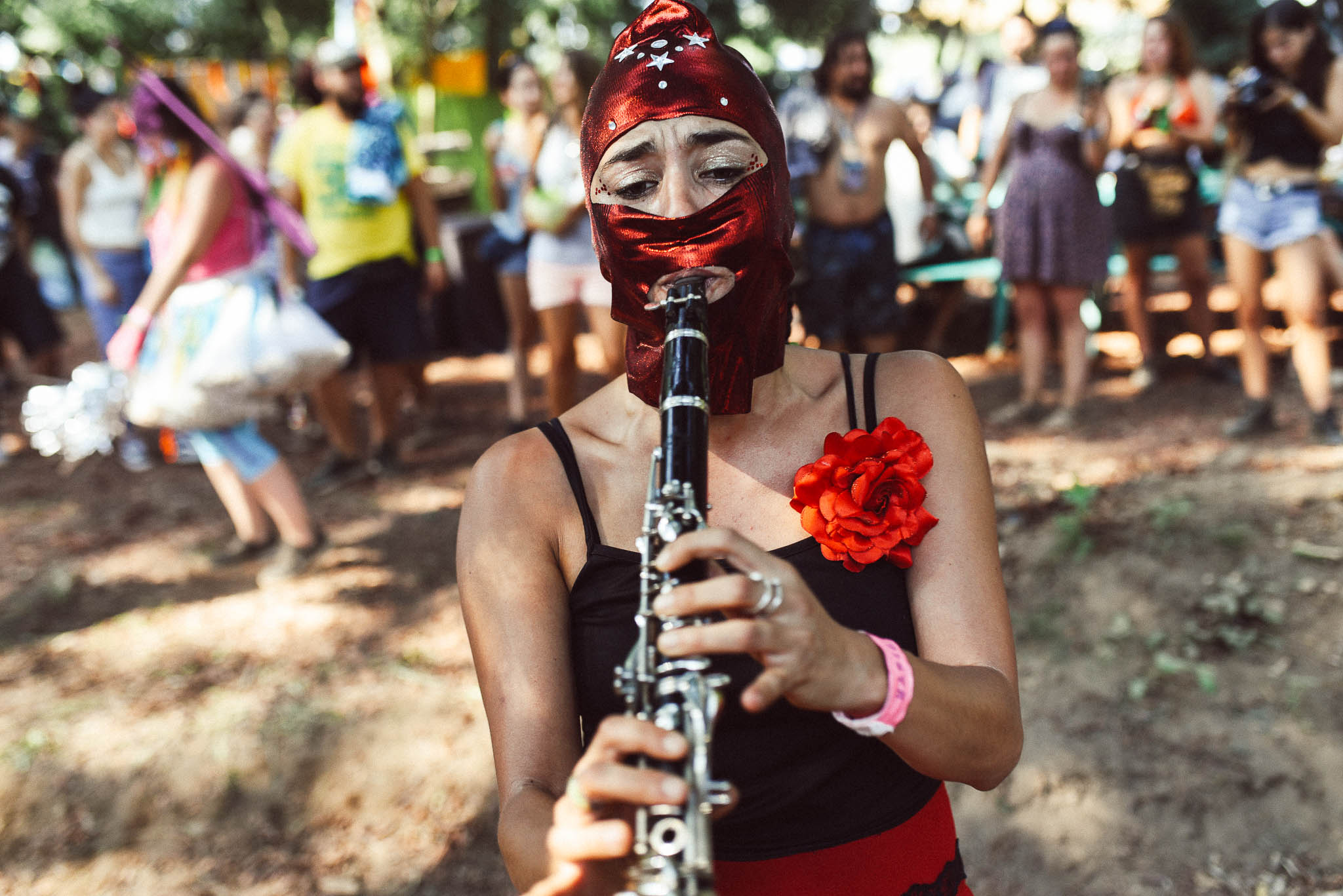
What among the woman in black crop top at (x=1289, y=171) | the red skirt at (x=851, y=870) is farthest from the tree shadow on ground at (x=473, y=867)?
the woman in black crop top at (x=1289, y=171)

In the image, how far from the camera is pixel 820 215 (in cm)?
533

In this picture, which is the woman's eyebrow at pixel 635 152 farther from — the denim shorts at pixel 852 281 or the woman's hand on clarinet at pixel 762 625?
the denim shorts at pixel 852 281

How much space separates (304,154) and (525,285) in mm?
1529

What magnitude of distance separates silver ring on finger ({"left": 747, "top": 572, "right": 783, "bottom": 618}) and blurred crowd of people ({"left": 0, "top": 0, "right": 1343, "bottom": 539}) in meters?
3.25

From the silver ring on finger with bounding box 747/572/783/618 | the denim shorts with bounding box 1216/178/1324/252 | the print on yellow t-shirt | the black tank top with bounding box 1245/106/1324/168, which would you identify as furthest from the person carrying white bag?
the black tank top with bounding box 1245/106/1324/168

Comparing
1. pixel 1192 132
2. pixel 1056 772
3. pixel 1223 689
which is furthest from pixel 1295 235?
pixel 1056 772

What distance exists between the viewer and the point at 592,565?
1677 mm

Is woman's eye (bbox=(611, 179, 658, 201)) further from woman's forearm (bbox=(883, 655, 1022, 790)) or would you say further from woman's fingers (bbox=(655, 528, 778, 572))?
woman's forearm (bbox=(883, 655, 1022, 790))

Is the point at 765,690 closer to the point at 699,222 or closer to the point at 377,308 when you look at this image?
the point at 699,222

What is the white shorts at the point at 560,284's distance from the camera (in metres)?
5.24

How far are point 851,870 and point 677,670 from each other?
2.17 ft

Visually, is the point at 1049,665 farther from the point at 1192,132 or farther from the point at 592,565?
the point at 1192,132

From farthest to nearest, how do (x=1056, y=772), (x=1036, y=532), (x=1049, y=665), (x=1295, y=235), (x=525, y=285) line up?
1. (x=525, y=285)
2. (x=1295, y=235)
3. (x=1036, y=532)
4. (x=1049, y=665)
5. (x=1056, y=772)

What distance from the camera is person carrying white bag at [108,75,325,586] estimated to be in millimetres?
4145
